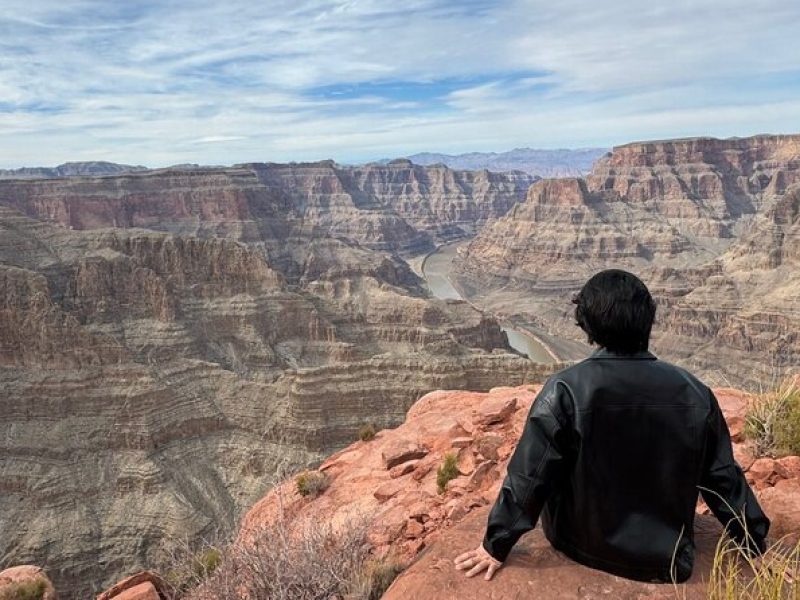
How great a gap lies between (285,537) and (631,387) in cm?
375

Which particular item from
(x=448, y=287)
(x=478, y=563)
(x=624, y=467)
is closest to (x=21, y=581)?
(x=478, y=563)

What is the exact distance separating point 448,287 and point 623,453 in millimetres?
124439

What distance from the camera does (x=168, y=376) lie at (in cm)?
4178

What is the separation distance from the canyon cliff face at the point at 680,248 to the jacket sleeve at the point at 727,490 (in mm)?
56555

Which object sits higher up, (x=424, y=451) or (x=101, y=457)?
(x=424, y=451)

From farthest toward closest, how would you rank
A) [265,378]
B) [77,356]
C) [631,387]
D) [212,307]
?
[212,307]
[265,378]
[77,356]
[631,387]

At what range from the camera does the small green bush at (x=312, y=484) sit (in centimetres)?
1264

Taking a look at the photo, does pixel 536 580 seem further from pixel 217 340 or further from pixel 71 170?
pixel 71 170

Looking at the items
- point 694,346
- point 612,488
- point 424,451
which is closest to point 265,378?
point 424,451

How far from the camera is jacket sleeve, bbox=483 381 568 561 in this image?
385cm

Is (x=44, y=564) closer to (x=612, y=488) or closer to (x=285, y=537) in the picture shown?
(x=285, y=537)

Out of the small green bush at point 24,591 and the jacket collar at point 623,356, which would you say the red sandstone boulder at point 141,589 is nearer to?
the small green bush at point 24,591

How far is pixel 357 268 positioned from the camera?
263ft

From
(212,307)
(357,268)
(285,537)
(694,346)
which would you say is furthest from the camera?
(357,268)
